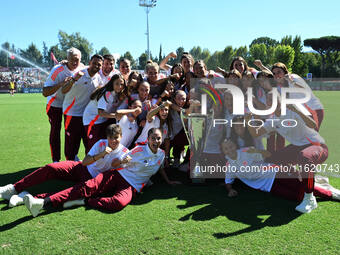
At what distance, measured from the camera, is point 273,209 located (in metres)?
3.47

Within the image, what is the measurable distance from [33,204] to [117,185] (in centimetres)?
108

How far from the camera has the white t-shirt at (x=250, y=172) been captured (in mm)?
3994

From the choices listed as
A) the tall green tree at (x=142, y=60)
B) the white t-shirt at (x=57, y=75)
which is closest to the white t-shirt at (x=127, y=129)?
the white t-shirt at (x=57, y=75)

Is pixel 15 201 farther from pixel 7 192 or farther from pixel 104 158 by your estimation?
pixel 104 158

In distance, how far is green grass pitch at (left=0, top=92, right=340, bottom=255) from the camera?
263 centimetres

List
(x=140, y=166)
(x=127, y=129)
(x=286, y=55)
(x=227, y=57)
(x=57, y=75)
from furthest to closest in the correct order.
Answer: (x=227, y=57), (x=286, y=55), (x=57, y=75), (x=127, y=129), (x=140, y=166)

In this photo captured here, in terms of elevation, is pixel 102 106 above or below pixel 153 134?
above

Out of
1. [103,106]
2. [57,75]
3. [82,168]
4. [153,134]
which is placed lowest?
[82,168]

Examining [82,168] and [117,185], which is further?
[82,168]

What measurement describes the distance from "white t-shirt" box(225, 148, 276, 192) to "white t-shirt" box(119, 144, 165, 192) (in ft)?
3.47

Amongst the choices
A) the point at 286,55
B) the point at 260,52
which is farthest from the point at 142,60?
the point at 286,55

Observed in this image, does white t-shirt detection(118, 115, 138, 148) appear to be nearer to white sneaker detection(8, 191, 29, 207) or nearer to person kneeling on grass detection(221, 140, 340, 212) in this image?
person kneeling on grass detection(221, 140, 340, 212)

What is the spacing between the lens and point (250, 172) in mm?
4062

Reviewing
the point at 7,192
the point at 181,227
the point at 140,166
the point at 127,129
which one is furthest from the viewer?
the point at 127,129
